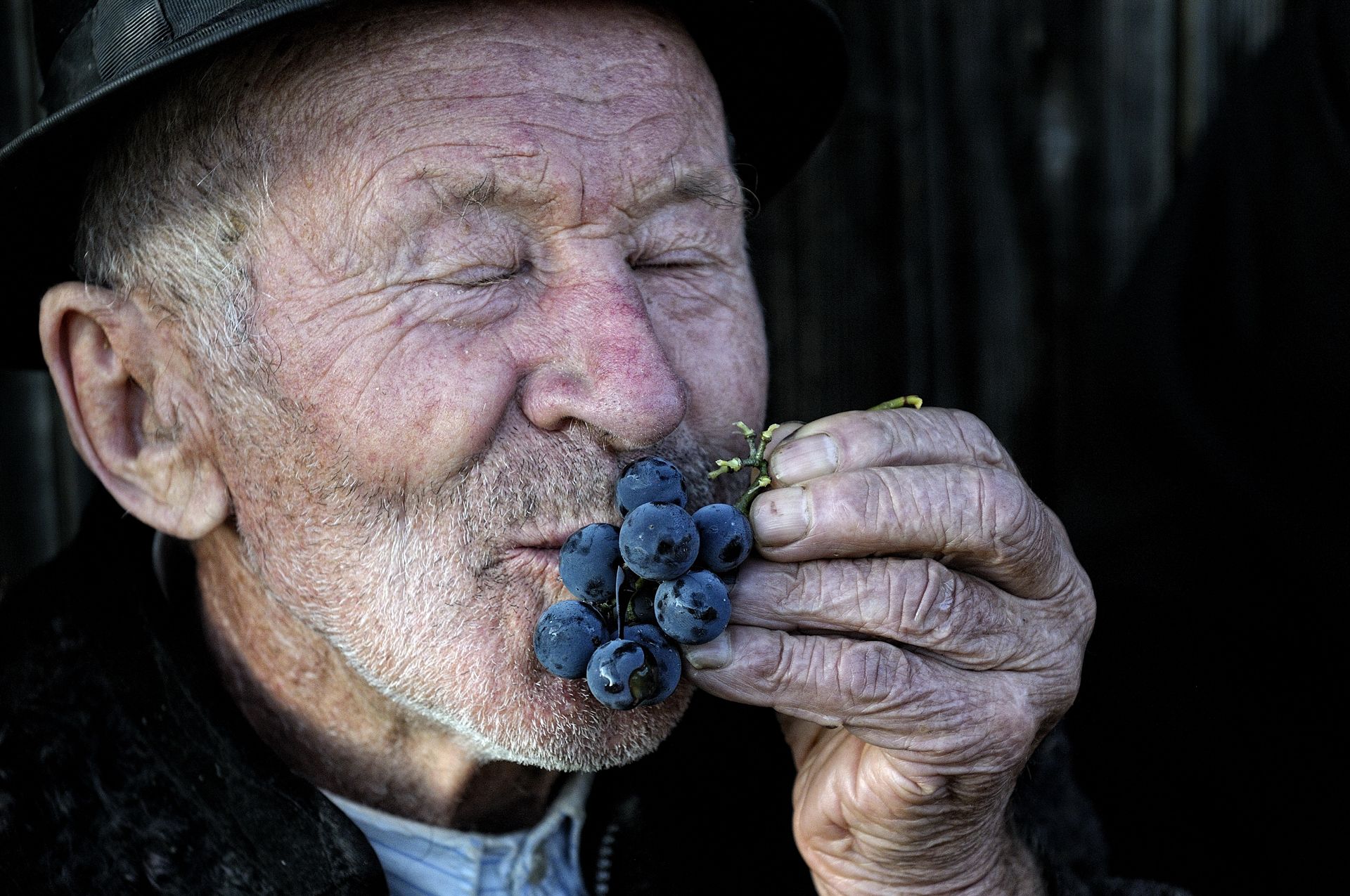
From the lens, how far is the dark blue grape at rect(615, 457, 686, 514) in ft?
4.87

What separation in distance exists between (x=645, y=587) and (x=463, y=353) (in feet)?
1.45

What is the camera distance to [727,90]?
2.36 m

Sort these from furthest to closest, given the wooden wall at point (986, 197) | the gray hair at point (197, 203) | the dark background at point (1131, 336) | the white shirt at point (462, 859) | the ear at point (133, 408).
→ the wooden wall at point (986, 197)
the dark background at point (1131, 336)
the white shirt at point (462, 859)
the ear at point (133, 408)
the gray hair at point (197, 203)

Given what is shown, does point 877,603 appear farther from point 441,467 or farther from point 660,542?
point 441,467

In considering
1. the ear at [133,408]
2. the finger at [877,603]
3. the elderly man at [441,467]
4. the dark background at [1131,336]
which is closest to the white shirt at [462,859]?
the elderly man at [441,467]

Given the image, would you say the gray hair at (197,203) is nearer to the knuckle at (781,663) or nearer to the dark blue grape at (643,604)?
the dark blue grape at (643,604)

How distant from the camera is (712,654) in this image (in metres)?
1.49

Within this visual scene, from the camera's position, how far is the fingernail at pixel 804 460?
1.53m

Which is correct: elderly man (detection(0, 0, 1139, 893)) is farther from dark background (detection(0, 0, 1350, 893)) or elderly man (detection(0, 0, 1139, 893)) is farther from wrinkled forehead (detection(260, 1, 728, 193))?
dark background (detection(0, 0, 1350, 893))

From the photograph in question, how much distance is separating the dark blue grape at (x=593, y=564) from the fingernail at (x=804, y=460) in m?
0.24

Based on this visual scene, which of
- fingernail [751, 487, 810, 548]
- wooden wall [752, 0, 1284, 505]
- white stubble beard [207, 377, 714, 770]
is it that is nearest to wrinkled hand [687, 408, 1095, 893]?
fingernail [751, 487, 810, 548]

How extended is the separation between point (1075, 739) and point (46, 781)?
2.24 metres

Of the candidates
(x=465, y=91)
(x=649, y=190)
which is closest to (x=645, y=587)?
(x=649, y=190)

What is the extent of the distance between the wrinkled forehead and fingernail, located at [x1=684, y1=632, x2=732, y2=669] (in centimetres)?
72
